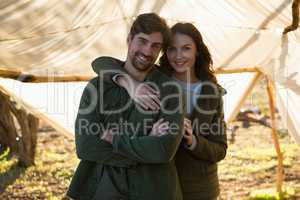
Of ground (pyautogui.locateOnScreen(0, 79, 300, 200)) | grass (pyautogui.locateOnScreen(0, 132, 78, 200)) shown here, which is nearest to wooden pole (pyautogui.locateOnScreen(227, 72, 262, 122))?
ground (pyautogui.locateOnScreen(0, 79, 300, 200))

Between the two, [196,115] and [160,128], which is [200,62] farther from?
[160,128]

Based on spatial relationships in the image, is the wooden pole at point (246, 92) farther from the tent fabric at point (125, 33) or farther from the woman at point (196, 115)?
the woman at point (196, 115)

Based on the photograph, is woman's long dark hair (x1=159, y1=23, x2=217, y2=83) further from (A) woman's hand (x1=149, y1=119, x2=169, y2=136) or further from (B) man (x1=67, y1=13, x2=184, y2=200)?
(A) woman's hand (x1=149, y1=119, x2=169, y2=136)

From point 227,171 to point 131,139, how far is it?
528 centimetres

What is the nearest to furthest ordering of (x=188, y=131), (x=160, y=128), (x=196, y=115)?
(x=160, y=128)
(x=188, y=131)
(x=196, y=115)

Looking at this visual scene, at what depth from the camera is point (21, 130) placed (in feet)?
23.6

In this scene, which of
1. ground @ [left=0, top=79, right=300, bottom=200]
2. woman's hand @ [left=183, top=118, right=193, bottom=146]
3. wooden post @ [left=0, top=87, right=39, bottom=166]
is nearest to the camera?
woman's hand @ [left=183, top=118, right=193, bottom=146]

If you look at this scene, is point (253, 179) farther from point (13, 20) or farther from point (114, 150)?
point (114, 150)

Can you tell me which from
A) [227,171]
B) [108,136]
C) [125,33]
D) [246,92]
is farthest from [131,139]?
[227,171]

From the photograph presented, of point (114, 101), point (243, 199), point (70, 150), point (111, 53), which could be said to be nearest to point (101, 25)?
point (111, 53)

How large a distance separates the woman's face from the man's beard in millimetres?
323

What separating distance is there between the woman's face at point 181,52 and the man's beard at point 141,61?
32 cm

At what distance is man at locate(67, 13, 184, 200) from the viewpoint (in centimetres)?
201

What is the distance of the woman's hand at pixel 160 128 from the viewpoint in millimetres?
1995
